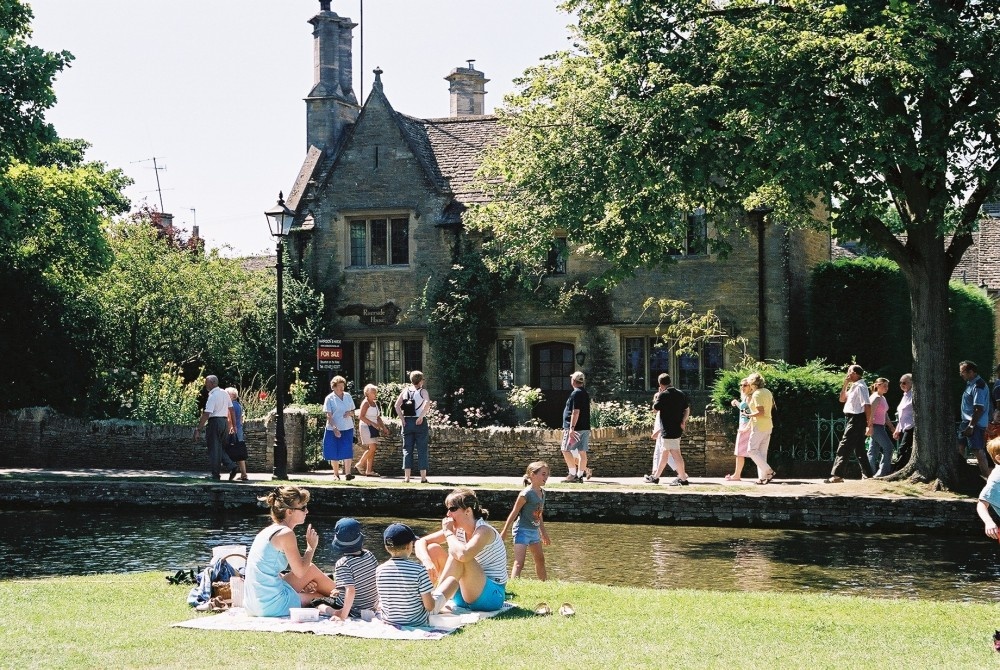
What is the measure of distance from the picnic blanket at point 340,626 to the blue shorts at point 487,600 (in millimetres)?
266

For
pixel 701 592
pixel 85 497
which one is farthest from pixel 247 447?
pixel 701 592

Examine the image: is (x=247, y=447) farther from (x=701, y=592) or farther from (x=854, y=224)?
(x=701, y=592)

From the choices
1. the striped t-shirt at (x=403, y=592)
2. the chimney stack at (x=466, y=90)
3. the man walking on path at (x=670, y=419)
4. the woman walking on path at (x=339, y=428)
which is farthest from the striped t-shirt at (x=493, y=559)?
the chimney stack at (x=466, y=90)

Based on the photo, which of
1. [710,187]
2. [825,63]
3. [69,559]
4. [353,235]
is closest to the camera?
[69,559]

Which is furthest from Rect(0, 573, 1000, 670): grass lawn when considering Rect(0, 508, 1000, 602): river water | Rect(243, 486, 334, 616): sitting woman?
Rect(0, 508, 1000, 602): river water

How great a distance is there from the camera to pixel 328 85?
33.3m

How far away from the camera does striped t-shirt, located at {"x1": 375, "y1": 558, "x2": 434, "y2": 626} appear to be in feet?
29.7

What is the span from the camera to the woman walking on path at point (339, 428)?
21.2 metres

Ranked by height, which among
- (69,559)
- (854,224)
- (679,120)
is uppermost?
(679,120)

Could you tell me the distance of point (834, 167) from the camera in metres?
16.8

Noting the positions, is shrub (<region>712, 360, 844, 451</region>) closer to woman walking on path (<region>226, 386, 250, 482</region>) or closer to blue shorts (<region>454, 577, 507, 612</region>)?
woman walking on path (<region>226, 386, 250, 482</region>)

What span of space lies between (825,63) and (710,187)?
3041 mm

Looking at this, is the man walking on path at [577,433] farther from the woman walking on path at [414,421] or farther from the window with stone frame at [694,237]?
the window with stone frame at [694,237]

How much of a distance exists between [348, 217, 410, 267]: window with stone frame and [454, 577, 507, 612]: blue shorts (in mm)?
21087
